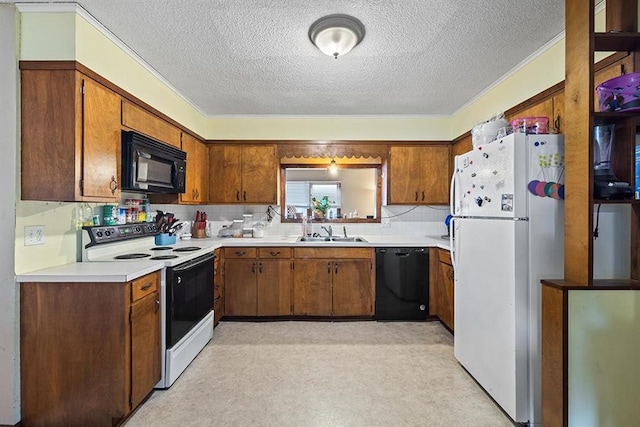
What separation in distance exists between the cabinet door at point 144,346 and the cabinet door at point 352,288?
1850 millimetres

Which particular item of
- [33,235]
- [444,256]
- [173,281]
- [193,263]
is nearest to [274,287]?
[193,263]

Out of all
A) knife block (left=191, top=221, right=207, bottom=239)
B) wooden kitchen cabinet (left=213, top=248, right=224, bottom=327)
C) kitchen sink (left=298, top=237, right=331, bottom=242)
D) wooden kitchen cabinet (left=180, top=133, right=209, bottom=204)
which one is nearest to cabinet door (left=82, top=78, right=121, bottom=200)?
wooden kitchen cabinet (left=180, top=133, right=209, bottom=204)

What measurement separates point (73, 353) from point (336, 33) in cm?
250

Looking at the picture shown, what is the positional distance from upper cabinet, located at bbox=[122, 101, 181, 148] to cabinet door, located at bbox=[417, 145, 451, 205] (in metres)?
2.81

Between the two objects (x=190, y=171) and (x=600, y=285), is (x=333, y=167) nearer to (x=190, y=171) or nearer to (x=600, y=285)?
(x=190, y=171)

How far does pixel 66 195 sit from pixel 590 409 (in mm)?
3016

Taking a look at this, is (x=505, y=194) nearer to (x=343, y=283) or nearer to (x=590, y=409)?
(x=590, y=409)

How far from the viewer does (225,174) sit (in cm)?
385

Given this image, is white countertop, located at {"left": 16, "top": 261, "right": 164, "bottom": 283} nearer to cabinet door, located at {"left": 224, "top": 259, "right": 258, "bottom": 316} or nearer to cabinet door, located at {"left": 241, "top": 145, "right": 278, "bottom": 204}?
cabinet door, located at {"left": 224, "top": 259, "right": 258, "bottom": 316}

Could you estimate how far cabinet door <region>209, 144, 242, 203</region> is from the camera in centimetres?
384

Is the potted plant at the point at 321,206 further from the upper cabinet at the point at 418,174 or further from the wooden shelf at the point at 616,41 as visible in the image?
the wooden shelf at the point at 616,41

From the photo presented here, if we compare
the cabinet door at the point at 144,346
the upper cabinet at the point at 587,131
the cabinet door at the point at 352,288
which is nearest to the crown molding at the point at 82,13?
the cabinet door at the point at 144,346

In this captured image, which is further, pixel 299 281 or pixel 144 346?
pixel 299 281

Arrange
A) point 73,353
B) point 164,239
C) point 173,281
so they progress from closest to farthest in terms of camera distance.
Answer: point 73,353
point 173,281
point 164,239
